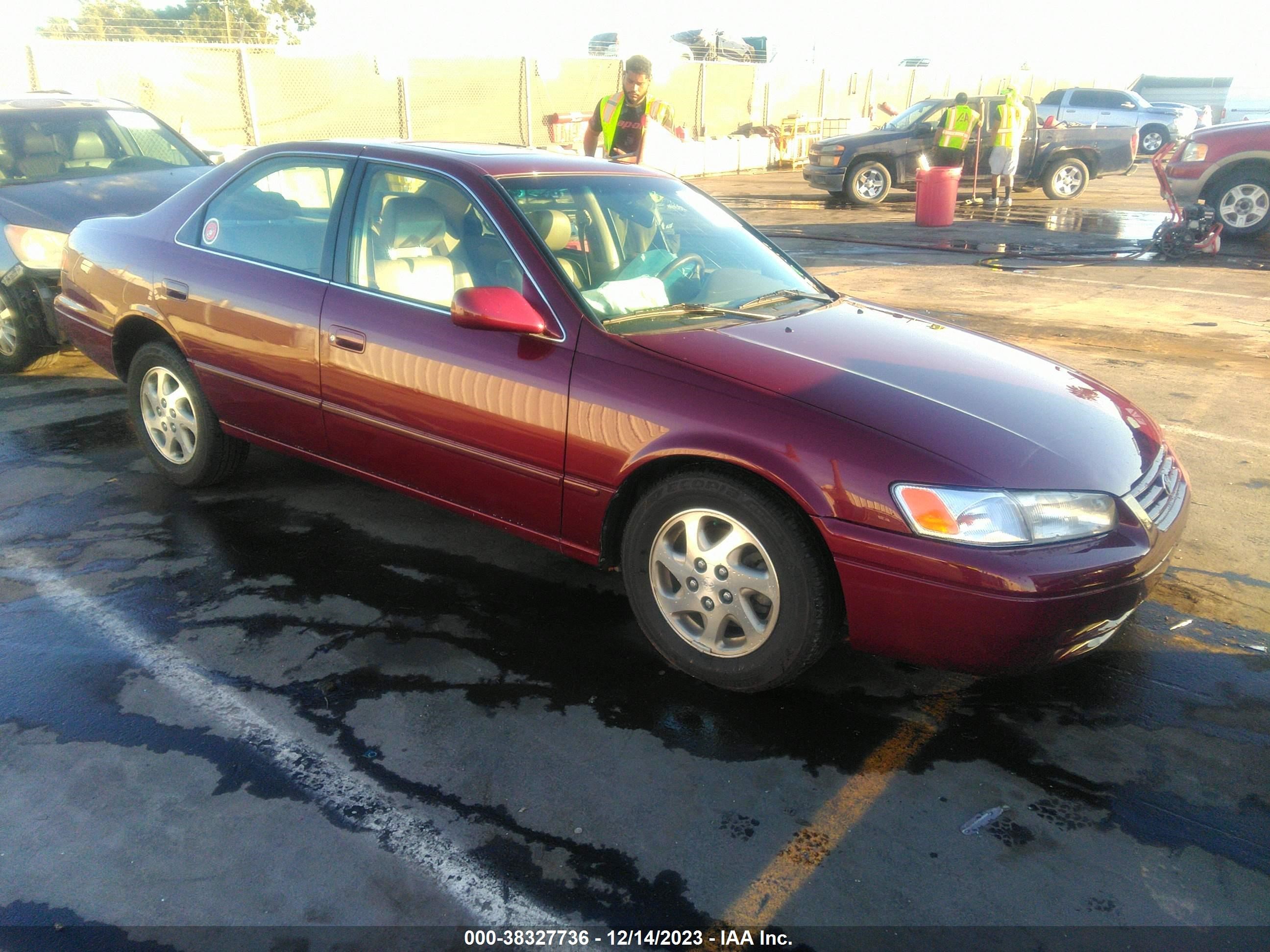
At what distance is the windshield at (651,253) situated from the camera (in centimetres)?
351

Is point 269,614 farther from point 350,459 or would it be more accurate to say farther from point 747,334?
point 747,334

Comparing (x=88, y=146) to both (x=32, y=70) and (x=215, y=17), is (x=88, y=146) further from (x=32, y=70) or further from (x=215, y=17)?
(x=215, y=17)

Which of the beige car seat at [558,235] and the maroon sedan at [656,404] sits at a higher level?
the beige car seat at [558,235]

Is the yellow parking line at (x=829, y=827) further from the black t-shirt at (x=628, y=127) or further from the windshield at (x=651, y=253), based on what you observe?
the black t-shirt at (x=628, y=127)

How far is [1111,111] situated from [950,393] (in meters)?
24.7

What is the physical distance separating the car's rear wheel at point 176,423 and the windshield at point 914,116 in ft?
50.5

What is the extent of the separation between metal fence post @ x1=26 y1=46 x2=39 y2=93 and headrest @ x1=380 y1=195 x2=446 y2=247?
12028mm

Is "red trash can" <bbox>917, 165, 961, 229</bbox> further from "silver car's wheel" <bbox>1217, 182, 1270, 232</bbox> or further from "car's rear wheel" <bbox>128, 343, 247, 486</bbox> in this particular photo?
"car's rear wheel" <bbox>128, 343, 247, 486</bbox>

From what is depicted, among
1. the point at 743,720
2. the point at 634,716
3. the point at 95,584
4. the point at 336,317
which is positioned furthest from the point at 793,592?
the point at 95,584

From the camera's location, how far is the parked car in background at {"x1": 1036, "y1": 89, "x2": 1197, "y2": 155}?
23.2 metres

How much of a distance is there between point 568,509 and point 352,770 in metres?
1.05

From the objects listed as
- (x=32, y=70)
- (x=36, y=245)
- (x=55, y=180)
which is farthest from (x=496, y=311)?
(x=32, y=70)

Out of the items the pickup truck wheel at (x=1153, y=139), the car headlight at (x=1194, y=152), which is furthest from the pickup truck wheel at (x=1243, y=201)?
the pickup truck wheel at (x=1153, y=139)

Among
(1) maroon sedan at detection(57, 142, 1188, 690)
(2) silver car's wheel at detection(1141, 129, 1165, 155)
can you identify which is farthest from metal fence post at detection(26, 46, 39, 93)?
(2) silver car's wheel at detection(1141, 129, 1165, 155)
